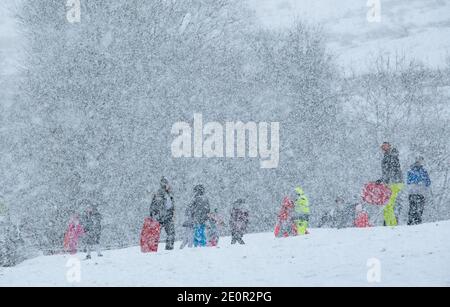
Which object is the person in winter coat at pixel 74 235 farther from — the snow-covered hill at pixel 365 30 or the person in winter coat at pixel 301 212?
the snow-covered hill at pixel 365 30

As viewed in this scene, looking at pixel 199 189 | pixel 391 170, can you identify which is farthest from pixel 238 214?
pixel 391 170

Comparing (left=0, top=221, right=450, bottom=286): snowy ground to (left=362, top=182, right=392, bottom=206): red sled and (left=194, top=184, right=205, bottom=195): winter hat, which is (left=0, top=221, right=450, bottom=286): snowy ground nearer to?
(left=362, top=182, right=392, bottom=206): red sled

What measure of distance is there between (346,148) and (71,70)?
1763 centimetres

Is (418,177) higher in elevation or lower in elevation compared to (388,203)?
higher

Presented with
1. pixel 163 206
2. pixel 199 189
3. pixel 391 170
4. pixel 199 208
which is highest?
pixel 391 170

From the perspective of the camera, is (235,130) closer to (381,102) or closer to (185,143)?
(185,143)

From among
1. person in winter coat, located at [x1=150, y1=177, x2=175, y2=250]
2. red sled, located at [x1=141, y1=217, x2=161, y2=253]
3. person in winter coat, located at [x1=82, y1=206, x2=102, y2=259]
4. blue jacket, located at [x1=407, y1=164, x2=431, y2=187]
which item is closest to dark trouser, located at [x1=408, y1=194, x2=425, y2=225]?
blue jacket, located at [x1=407, y1=164, x2=431, y2=187]

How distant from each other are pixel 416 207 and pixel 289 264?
521 cm

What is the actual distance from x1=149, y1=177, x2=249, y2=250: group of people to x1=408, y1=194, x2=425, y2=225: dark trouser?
179 inches

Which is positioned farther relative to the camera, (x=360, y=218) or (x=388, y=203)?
(x=360, y=218)

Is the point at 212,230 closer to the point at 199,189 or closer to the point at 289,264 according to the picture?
the point at 199,189

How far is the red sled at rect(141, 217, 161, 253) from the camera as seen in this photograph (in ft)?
54.2

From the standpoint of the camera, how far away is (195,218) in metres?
17.5

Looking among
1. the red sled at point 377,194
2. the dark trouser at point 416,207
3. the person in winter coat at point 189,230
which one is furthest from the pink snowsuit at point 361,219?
the person in winter coat at point 189,230
